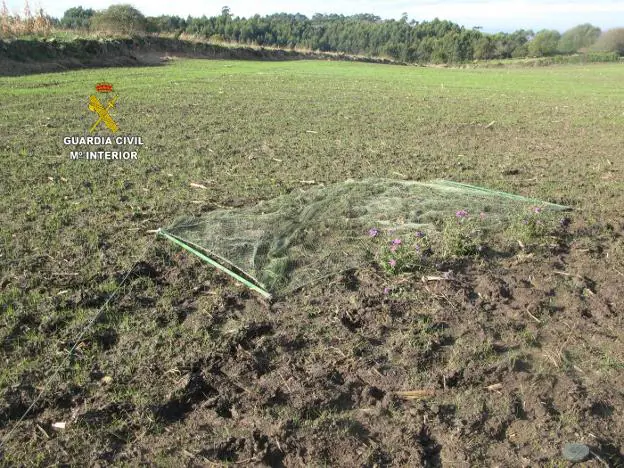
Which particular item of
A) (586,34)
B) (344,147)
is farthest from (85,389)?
(586,34)

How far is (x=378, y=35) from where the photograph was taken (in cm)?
8112

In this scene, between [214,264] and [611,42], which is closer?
[214,264]

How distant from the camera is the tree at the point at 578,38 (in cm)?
4722

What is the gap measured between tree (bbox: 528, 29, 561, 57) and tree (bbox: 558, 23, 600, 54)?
6.67ft

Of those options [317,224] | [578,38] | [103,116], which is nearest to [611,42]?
[578,38]

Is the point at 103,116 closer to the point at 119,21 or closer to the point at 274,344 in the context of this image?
the point at 274,344

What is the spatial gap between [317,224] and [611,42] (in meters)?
52.4

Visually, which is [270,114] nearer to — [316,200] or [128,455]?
[316,200]

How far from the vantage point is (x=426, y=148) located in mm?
9219

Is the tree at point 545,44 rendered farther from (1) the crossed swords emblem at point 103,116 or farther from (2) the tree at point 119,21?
(1) the crossed swords emblem at point 103,116

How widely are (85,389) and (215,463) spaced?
3.06 ft

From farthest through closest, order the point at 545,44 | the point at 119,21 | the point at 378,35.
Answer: the point at 378,35 < the point at 545,44 < the point at 119,21

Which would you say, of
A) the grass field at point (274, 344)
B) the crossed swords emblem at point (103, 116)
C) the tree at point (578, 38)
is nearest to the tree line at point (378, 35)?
the tree at point (578, 38)

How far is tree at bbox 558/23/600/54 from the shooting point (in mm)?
47216
